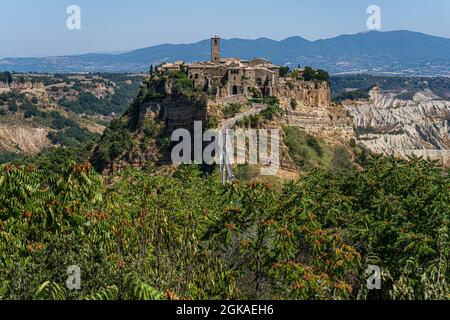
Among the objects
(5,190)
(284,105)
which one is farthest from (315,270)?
(284,105)

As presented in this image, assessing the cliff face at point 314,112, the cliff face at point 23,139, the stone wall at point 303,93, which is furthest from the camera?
the cliff face at point 23,139

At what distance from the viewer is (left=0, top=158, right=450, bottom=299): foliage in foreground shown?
40.7ft

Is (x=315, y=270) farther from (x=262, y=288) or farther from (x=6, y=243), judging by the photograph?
(x=6, y=243)

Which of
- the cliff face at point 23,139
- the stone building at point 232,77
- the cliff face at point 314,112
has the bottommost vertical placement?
the cliff face at point 23,139

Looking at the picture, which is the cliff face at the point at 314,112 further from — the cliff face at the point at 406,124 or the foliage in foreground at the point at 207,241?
the foliage in foreground at the point at 207,241

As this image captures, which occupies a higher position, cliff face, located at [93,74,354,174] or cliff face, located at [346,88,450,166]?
cliff face, located at [93,74,354,174]

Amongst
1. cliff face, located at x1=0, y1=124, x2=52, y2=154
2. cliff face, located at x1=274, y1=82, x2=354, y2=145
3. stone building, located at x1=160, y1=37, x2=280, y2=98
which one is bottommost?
cliff face, located at x1=0, y1=124, x2=52, y2=154

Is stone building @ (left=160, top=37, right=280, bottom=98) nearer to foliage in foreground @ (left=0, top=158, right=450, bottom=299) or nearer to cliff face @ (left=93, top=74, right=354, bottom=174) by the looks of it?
cliff face @ (left=93, top=74, right=354, bottom=174)

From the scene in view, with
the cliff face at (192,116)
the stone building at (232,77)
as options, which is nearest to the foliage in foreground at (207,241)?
the cliff face at (192,116)

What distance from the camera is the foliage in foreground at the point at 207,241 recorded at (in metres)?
12.4

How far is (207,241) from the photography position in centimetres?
1605

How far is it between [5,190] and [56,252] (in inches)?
84.2

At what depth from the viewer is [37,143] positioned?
11575 centimetres

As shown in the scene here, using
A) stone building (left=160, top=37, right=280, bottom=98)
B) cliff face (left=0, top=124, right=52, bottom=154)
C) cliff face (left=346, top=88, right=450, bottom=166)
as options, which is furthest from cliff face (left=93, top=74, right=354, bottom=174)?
cliff face (left=0, top=124, right=52, bottom=154)
